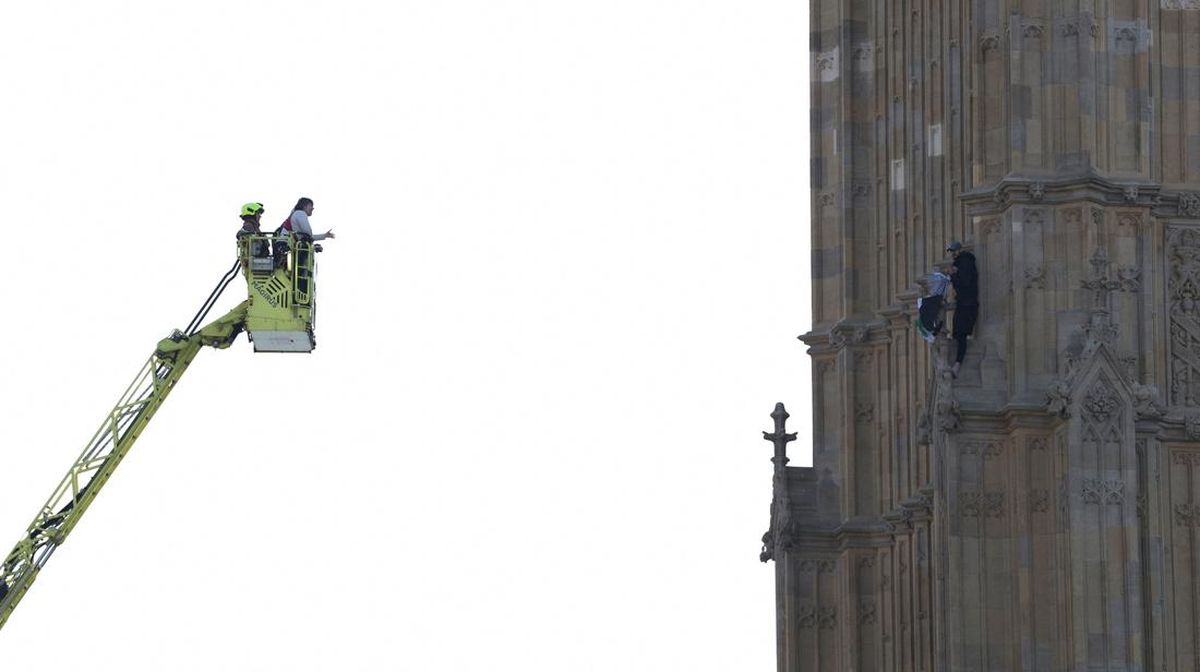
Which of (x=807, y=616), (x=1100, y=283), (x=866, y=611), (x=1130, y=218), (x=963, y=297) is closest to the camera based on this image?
(x=1100, y=283)

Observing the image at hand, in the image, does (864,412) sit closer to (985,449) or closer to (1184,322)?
(985,449)

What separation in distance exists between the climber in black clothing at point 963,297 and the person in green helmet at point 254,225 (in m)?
10.6

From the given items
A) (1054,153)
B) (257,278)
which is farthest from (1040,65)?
(257,278)

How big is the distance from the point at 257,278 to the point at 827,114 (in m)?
15.0

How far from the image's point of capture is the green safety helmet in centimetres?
8656

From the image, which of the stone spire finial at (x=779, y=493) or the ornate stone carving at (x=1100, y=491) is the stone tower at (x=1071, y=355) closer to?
the ornate stone carving at (x=1100, y=491)

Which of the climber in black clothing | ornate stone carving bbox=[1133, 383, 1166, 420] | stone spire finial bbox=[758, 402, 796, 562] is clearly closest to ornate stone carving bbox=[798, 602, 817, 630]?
Answer: stone spire finial bbox=[758, 402, 796, 562]

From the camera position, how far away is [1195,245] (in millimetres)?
88125

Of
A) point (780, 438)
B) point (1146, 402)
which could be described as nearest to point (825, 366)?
point (780, 438)

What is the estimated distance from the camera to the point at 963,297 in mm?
87188

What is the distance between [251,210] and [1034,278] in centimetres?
1203

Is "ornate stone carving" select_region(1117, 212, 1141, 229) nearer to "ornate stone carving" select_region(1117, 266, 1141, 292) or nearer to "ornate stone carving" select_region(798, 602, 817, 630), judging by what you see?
"ornate stone carving" select_region(1117, 266, 1141, 292)

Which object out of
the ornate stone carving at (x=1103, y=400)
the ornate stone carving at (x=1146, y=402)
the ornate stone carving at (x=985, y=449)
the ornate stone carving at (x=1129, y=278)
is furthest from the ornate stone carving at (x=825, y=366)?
the ornate stone carving at (x=1103, y=400)

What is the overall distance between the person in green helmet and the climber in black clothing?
1060cm
